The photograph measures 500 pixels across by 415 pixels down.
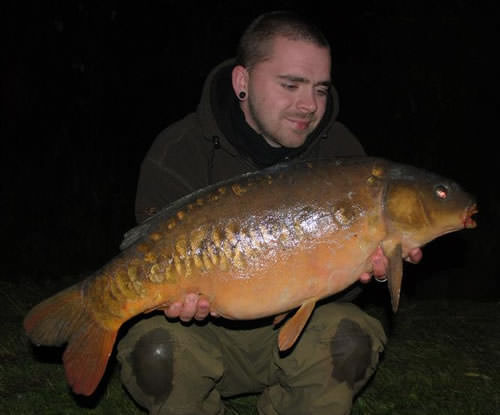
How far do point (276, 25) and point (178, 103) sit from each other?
7329 mm

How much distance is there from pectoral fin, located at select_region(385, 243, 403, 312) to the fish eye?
0.62 feet

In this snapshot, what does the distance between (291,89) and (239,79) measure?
25 centimetres

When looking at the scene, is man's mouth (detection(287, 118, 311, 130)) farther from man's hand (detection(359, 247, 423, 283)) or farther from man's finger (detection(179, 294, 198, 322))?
man's finger (detection(179, 294, 198, 322))

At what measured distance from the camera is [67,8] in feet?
28.9

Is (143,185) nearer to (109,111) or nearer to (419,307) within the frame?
(419,307)

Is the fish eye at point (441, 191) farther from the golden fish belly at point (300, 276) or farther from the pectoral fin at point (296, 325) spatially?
the pectoral fin at point (296, 325)

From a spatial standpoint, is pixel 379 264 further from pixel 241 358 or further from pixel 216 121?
pixel 216 121

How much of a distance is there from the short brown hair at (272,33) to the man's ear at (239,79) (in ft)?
0.08

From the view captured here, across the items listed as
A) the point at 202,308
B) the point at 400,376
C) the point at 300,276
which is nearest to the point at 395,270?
the point at 300,276

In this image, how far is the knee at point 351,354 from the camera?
1.93 meters

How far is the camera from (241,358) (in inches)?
84.1

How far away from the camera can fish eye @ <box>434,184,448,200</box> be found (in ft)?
5.96

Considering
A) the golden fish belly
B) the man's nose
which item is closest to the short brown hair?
the man's nose

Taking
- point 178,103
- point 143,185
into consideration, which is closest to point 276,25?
point 143,185
